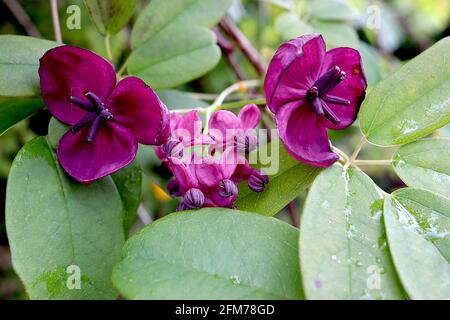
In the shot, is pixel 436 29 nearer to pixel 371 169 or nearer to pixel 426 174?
pixel 371 169

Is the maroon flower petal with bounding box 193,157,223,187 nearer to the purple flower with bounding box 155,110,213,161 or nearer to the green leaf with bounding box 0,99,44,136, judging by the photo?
the purple flower with bounding box 155,110,213,161

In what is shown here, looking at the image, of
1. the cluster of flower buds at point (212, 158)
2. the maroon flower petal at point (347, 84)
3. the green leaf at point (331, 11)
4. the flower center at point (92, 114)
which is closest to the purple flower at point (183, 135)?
the cluster of flower buds at point (212, 158)

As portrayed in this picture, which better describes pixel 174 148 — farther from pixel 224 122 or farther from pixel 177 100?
pixel 177 100

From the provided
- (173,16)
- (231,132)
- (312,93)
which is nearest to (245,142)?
(231,132)

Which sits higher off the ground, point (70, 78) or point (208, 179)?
point (70, 78)

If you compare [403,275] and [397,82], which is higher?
[397,82]

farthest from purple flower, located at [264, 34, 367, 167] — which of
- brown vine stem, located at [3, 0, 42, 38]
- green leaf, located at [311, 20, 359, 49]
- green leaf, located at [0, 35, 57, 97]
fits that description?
brown vine stem, located at [3, 0, 42, 38]
